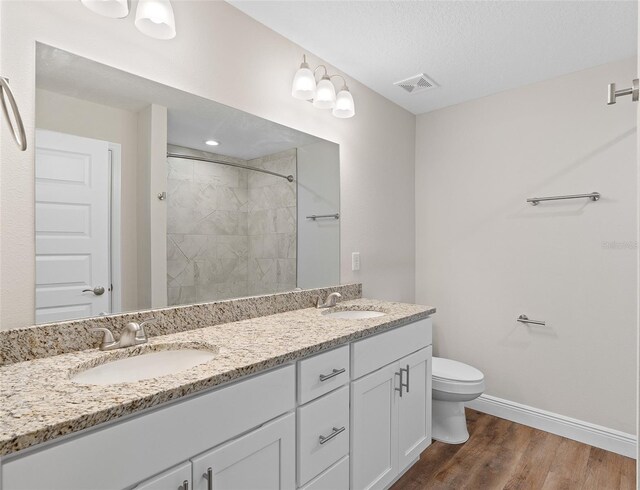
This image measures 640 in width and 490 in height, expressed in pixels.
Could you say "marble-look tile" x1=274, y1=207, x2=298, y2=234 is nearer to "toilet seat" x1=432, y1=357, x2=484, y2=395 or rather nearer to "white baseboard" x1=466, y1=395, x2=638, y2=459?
"toilet seat" x1=432, y1=357, x2=484, y2=395

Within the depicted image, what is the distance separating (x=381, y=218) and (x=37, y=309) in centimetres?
209

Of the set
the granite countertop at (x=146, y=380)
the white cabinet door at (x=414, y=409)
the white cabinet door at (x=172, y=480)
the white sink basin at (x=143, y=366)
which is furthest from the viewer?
the white cabinet door at (x=414, y=409)

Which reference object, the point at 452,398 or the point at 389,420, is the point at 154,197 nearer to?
the point at 389,420

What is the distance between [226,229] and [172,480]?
107 cm

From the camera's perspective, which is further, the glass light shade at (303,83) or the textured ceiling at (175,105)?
the glass light shade at (303,83)

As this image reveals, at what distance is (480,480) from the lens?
1934mm

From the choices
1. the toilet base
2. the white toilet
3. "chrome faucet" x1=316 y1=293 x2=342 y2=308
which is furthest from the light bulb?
the toilet base

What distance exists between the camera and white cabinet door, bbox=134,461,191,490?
88cm

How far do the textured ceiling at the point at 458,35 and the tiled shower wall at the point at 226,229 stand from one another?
67cm

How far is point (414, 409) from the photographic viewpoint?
194 centimetres

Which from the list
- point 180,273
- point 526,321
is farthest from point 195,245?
point 526,321

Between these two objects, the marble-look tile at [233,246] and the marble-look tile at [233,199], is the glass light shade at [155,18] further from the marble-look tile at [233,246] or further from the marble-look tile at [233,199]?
the marble-look tile at [233,246]

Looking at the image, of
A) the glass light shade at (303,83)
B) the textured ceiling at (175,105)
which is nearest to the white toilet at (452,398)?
the textured ceiling at (175,105)

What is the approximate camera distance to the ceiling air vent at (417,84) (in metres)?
2.44
